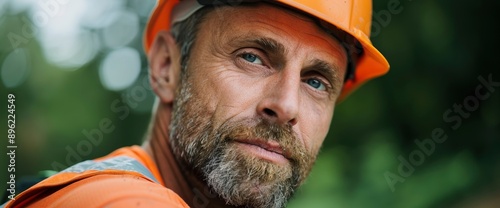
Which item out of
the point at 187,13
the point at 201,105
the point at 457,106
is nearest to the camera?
the point at 201,105

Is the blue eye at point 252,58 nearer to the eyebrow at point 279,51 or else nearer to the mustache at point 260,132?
the eyebrow at point 279,51

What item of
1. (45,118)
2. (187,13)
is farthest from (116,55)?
(187,13)

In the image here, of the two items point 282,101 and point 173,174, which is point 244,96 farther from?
point 173,174

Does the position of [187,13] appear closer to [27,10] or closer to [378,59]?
[378,59]

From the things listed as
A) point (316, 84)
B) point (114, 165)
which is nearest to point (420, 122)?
point (316, 84)

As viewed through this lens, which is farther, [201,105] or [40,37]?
[40,37]

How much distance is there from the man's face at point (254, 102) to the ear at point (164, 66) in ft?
0.36

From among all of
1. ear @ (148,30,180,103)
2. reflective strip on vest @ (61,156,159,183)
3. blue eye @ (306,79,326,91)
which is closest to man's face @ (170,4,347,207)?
blue eye @ (306,79,326,91)

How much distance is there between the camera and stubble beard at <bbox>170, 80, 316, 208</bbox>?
238cm

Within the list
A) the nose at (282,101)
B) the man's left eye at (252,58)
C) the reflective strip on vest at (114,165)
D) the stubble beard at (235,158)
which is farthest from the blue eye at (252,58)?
the reflective strip on vest at (114,165)

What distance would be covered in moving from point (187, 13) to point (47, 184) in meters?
1.11

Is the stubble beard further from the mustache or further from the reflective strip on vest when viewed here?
the reflective strip on vest

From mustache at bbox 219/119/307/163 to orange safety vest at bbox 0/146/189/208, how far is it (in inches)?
15.2

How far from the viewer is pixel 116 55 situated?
7785 millimetres
